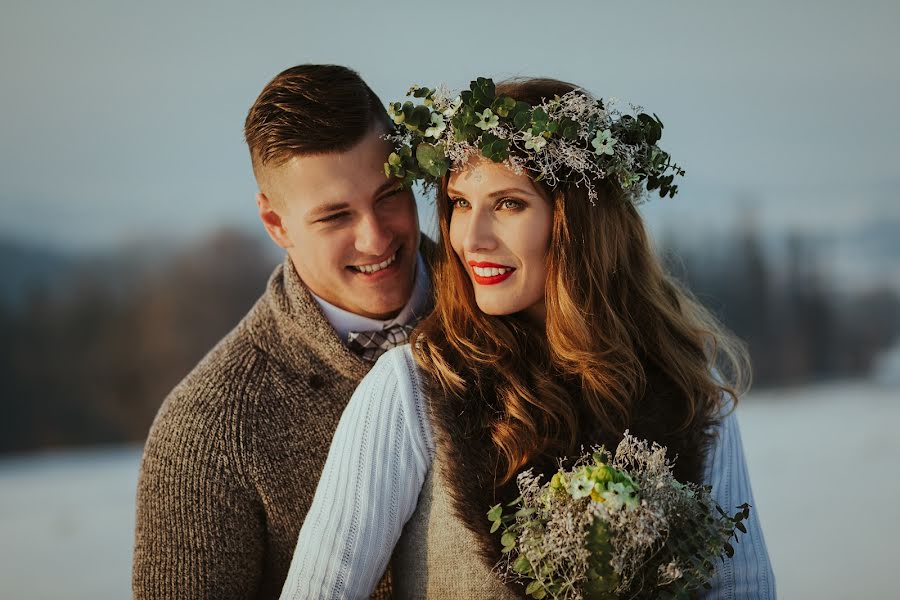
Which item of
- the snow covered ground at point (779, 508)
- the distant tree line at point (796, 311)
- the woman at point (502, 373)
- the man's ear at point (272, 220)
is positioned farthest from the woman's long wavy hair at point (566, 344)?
the distant tree line at point (796, 311)

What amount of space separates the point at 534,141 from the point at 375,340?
31.7 inches

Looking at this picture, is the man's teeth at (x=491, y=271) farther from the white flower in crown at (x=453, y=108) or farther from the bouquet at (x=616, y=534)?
the bouquet at (x=616, y=534)

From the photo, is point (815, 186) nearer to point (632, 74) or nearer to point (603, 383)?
point (632, 74)

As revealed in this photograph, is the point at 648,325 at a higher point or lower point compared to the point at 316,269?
lower

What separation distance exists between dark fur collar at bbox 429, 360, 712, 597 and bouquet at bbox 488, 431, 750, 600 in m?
0.16

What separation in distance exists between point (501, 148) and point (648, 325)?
0.64 m

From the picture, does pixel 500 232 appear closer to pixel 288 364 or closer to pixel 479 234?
pixel 479 234

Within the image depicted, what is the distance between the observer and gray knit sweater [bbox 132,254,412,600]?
247cm

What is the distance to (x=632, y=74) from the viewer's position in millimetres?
7348

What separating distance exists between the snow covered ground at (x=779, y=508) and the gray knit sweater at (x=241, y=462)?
2.52 m

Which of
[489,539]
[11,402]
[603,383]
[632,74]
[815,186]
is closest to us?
[489,539]

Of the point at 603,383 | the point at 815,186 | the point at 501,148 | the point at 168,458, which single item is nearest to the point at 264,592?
the point at 168,458

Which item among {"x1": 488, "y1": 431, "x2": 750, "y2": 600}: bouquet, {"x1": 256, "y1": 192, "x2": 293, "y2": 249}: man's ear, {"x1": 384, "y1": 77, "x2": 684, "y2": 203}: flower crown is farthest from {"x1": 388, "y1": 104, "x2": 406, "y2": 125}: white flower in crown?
{"x1": 488, "y1": 431, "x2": 750, "y2": 600}: bouquet

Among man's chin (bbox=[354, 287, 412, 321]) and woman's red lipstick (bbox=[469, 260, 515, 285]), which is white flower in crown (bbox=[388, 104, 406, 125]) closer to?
woman's red lipstick (bbox=[469, 260, 515, 285])
